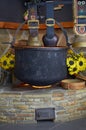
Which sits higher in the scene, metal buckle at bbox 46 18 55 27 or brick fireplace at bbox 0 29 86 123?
metal buckle at bbox 46 18 55 27

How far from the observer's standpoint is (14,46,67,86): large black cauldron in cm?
179

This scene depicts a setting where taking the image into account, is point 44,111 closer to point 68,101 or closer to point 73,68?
point 68,101

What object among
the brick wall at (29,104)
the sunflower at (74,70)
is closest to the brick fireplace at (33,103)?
the brick wall at (29,104)

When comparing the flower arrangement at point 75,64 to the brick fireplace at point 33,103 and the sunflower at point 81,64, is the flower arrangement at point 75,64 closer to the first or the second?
the sunflower at point 81,64

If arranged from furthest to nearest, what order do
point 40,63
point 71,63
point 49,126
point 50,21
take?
point 71,63
point 49,126
point 40,63
point 50,21

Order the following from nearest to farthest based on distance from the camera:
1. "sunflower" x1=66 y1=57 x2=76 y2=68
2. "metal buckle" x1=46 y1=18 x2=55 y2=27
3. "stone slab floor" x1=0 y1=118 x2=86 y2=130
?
"metal buckle" x1=46 y1=18 x2=55 y2=27
"stone slab floor" x1=0 y1=118 x2=86 y2=130
"sunflower" x1=66 y1=57 x2=76 y2=68

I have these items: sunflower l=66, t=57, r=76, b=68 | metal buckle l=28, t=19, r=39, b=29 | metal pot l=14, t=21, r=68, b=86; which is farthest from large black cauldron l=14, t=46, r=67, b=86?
sunflower l=66, t=57, r=76, b=68

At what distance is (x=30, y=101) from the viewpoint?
206 cm

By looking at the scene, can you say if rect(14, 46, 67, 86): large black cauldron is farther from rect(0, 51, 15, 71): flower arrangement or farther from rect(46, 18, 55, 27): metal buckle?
rect(0, 51, 15, 71): flower arrangement

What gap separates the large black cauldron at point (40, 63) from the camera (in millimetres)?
1790

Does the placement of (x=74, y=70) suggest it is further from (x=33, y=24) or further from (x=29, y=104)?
(x=33, y=24)

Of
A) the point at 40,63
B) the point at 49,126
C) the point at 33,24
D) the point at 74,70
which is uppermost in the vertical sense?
the point at 33,24

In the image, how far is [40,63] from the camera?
1.82 metres

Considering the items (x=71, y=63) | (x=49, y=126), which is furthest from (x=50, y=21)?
(x=49, y=126)
